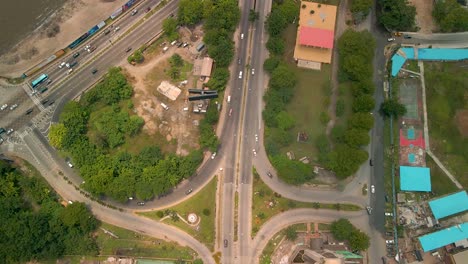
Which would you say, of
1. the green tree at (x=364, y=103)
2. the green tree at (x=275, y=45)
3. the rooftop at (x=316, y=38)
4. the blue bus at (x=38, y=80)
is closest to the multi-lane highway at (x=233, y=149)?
the blue bus at (x=38, y=80)

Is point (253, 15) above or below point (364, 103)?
above

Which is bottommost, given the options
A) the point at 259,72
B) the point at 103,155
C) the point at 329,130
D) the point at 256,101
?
the point at 103,155

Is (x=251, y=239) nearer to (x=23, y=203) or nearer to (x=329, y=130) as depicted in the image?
(x=329, y=130)

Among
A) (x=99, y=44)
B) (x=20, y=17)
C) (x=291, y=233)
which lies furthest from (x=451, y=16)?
(x=20, y=17)

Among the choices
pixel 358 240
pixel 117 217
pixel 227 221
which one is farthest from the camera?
pixel 117 217

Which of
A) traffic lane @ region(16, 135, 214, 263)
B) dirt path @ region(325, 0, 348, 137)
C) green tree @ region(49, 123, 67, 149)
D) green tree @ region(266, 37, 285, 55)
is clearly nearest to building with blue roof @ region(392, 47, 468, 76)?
dirt path @ region(325, 0, 348, 137)


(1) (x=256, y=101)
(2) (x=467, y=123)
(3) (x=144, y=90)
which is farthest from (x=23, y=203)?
(2) (x=467, y=123)

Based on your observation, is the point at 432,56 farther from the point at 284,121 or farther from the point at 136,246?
the point at 136,246
